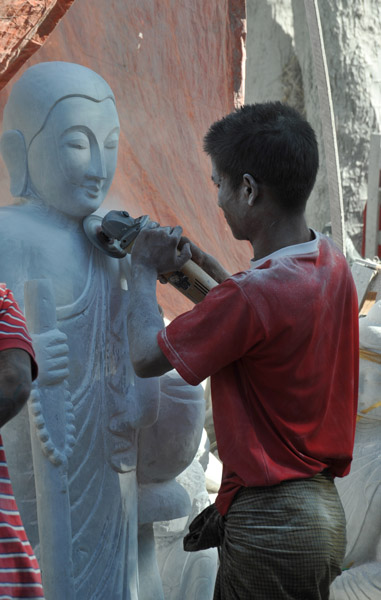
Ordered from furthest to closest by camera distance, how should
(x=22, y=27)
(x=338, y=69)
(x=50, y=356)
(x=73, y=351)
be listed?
(x=338, y=69)
(x=22, y=27)
(x=73, y=351)
(x=50, y=356)

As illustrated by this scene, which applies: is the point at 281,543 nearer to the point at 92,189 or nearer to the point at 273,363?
the point at 273,363

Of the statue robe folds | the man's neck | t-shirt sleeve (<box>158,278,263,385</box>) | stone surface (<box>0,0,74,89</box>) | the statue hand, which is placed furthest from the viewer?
stone surface (<box>0,0,74,89</box>)

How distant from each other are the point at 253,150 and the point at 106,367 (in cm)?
71

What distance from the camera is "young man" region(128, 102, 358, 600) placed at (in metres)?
1.52

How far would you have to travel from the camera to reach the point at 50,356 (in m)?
1.80

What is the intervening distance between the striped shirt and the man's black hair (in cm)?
57

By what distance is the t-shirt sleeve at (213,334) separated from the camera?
1497 mm

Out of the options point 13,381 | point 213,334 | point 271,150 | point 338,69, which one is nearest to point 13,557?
point 13,381

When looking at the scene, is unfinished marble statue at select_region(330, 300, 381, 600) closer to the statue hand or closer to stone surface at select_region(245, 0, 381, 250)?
the statue hand

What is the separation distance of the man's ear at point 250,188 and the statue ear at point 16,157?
653 millimetres

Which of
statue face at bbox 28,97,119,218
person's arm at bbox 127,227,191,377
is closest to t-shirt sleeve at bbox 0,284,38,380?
person's arm at bbox 127,227,191,377

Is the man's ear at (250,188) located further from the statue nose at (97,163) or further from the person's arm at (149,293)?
the statue nose at (97,163)

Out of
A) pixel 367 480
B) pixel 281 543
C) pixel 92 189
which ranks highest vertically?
pixel 92 189

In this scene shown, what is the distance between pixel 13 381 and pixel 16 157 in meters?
0.95
